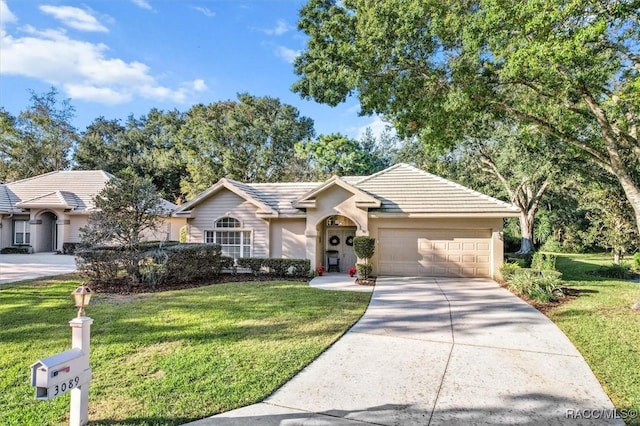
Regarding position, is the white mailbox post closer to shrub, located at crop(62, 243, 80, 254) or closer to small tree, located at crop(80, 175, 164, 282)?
small tree, located at crop(80, 175, 164, 282)

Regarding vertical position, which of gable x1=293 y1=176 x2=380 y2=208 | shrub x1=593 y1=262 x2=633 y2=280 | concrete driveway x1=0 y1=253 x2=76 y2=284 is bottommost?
shrub x1=593 y1=262 x2=633 y2=280

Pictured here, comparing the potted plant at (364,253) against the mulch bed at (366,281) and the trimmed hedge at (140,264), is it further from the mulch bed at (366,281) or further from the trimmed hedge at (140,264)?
the trimmed hedge at (140,264)

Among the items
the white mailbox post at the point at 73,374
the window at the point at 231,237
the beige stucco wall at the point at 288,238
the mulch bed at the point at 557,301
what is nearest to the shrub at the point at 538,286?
the mulch bed at the point at 557,301

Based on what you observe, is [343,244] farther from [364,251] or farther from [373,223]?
[364,251]

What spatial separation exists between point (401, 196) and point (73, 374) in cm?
1321

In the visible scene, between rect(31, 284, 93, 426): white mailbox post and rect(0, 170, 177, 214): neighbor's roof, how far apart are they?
744 inches

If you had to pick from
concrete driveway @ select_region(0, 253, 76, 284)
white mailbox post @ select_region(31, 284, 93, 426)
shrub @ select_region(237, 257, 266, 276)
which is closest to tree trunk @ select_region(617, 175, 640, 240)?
shrub @ select_region(237, 257, 266, 276)

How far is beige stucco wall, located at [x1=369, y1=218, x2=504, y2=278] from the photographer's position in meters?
14.0

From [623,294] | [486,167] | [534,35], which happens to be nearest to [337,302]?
[534,35]

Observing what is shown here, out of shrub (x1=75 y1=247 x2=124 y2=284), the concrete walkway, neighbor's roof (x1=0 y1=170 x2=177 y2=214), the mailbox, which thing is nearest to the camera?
the mailbox

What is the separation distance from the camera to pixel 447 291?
11227 mm

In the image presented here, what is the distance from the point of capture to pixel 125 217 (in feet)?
38.9

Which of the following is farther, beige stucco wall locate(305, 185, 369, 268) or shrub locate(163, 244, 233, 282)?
beige stucco wall locate(305, 185, 369, 268)

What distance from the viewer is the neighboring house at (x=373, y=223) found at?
46.7 feet
